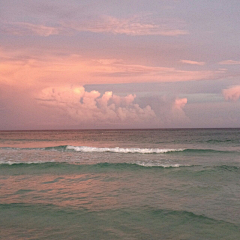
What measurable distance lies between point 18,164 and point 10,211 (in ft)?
46.6

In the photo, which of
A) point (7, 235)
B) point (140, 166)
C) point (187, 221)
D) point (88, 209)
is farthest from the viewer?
point (140, 166)

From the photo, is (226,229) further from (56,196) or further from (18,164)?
(18,164)

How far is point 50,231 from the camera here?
9.54 metres

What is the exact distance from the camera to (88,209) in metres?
11.8

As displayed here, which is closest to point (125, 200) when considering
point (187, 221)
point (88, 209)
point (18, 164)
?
point (88, 209)

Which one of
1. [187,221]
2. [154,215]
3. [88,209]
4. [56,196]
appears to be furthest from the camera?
[56,196]

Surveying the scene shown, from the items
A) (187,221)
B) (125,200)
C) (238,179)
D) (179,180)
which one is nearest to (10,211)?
A: (125,200)

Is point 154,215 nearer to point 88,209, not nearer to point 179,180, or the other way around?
point 88,209

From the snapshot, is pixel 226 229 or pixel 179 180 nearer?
pixel 226 229

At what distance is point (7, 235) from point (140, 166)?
1576cm

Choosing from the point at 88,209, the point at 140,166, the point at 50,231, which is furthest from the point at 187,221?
the point at 140,166

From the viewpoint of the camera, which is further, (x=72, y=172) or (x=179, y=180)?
(x=72, y=172)

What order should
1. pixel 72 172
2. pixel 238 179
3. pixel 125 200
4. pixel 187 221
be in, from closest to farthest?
1. pixel 187 221
2. pixel 125 200
3. pixel 238 179
4. pixel 72 172

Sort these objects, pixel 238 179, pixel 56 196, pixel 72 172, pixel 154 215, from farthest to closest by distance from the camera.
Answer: pixel 72 172 → pixel 238 179 → pixel 56 196 → pixel 154 215
